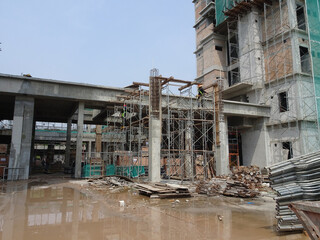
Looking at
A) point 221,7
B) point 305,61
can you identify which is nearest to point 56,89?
point 221,7

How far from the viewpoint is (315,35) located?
79.0 ft

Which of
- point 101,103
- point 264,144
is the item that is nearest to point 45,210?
point 101,103

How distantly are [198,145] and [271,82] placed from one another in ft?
35.7

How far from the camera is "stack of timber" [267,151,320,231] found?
5859mm

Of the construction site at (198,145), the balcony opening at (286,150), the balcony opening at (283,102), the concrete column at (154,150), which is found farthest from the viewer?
the balcony opening at (283,102)

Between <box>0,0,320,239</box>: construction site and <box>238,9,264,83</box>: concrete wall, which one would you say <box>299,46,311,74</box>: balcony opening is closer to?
<box>0,0,320,239</box>: construction site

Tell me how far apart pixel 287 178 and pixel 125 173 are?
1703 centimetres

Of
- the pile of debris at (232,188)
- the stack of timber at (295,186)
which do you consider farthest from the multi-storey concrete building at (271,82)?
the stack of timber at (295,186)

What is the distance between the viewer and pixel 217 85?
831 inches

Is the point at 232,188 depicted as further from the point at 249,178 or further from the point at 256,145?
the point at 256,145

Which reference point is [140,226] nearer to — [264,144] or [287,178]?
[287,178]

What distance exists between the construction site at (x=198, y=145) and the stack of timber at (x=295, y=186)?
0.09 feet

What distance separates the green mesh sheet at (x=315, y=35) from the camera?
23.2 m

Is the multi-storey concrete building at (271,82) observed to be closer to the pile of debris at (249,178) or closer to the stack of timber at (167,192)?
the pile of debris at (249,178)
